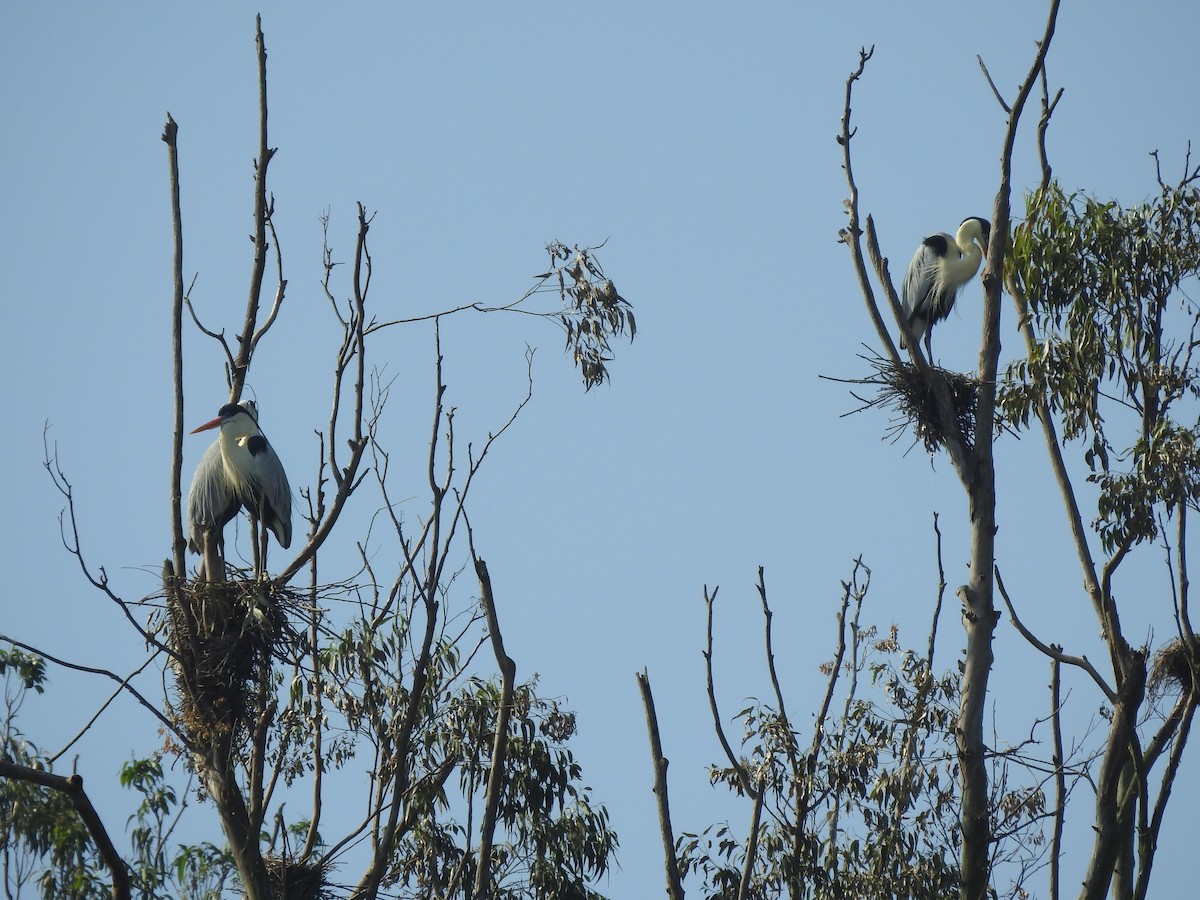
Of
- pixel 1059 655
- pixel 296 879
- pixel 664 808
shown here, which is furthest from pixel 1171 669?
pixel 296 879

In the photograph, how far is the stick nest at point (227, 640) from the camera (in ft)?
18.5

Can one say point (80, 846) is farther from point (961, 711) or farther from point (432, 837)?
point (961, 711)

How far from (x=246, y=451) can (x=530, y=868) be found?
2.72 meters

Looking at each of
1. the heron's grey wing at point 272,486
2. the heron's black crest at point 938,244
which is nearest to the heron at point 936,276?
the heron's black crest at point 938,244

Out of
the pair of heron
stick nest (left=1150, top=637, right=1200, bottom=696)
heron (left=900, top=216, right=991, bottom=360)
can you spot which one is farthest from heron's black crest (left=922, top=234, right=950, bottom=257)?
stick nest (left=1150, top=637, right=1200, bottom=696)

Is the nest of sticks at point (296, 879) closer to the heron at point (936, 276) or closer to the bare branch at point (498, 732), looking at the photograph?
the bare branch at point (498, 732)

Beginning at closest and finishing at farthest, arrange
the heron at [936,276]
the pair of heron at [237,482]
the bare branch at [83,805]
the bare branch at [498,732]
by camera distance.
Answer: the bare branch at [83,805], the bare branch at [498,732], the pair of heron at [237,482], the heron at [936,276]

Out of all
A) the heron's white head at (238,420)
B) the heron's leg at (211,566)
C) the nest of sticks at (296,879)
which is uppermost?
the heron's white head at (238,420)

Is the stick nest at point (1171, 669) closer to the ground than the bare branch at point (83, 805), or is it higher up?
higher up

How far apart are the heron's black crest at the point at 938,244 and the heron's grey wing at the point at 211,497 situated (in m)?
5.15

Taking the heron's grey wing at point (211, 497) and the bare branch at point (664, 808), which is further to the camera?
the heron's grey wing at point (211, 497)

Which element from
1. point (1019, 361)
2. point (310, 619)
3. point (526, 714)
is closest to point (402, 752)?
point (310, 619)

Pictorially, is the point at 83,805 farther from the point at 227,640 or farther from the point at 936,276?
the point at 936,276

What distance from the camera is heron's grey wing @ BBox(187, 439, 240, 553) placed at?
306 inches
